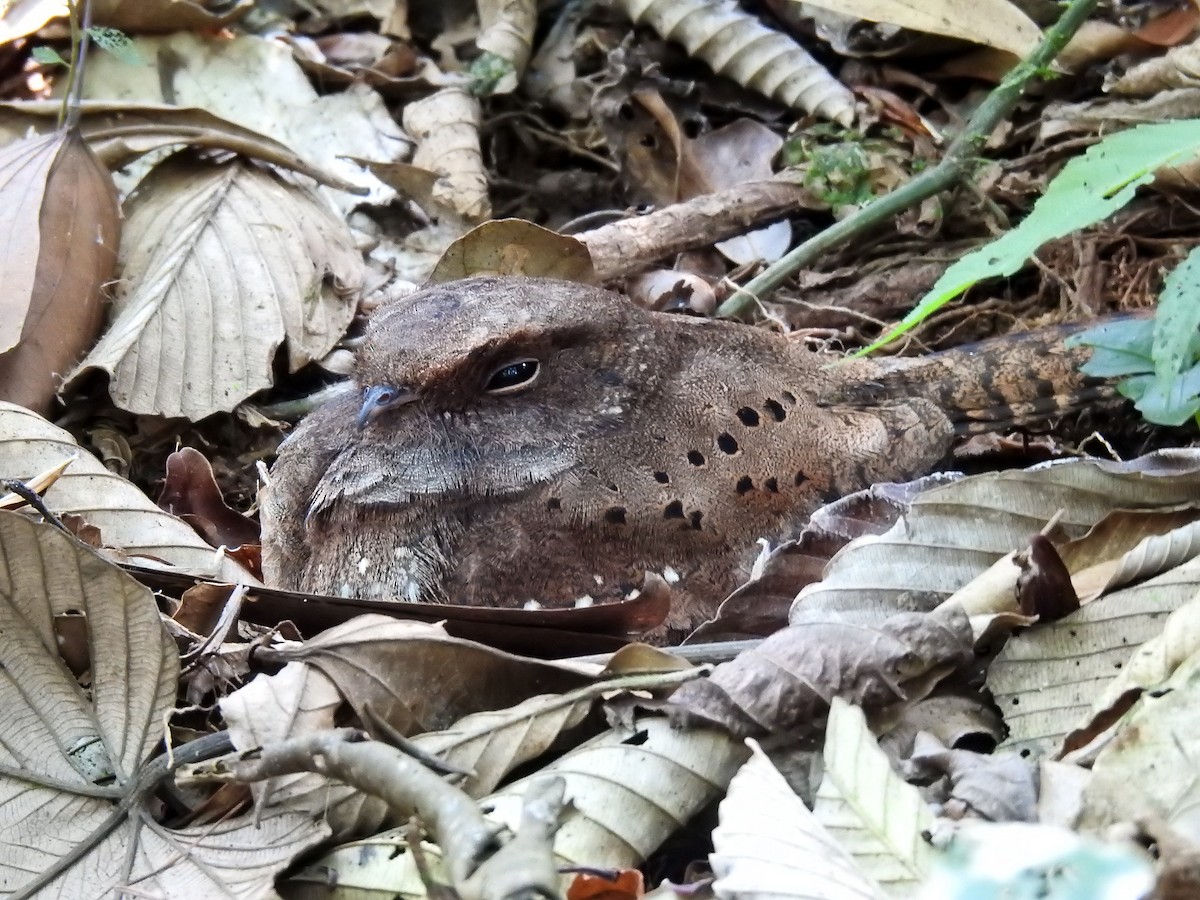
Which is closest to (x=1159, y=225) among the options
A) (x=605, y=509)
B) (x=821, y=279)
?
(x=821, y=279)

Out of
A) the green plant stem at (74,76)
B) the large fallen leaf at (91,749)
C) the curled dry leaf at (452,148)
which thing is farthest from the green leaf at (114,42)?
the large fallen leaf at (91,749)

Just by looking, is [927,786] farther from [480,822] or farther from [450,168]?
[450,168]

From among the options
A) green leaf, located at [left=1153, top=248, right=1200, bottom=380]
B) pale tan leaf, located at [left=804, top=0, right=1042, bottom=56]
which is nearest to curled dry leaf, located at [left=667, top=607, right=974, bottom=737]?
green leaf, located at [left=1153, top=248, right=1200, bottom=380]

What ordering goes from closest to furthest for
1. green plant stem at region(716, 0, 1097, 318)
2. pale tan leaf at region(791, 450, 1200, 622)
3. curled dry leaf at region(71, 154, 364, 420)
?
pale tan leaf at region(791, 450, 1200, 622)
curled dry leaf at region(71, 154, 364, 420)
green plant stem at region(716, 0, 1097, 318)

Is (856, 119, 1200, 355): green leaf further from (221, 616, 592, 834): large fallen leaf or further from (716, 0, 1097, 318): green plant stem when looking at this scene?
(716, 0, 1097, 318): green plant stem

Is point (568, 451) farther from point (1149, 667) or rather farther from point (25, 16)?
point (25, 16)

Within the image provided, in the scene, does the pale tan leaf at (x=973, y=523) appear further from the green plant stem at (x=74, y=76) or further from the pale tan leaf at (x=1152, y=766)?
the green plant stem at (x=74, y=76)
